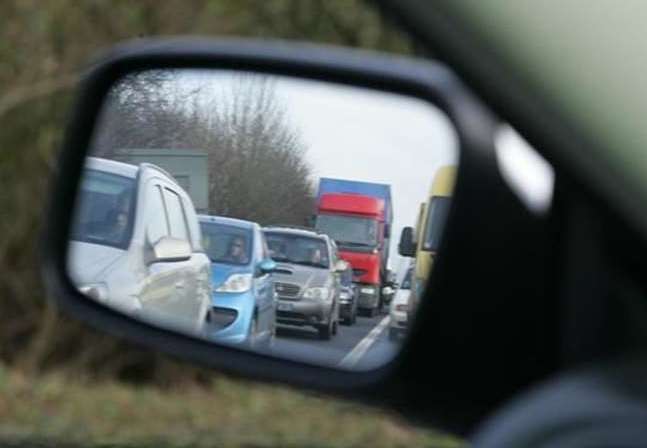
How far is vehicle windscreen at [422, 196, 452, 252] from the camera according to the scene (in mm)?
1607

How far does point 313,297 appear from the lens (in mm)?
1982

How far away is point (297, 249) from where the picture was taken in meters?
1.93

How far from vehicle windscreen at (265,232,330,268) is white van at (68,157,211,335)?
0.16 meters

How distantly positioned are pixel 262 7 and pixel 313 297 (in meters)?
5.42

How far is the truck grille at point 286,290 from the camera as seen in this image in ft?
6.46

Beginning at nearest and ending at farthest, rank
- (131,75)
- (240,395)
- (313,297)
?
1. (313,297)
2. (131,75)
3. (240,395)

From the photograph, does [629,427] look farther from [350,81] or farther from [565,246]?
[350,81]

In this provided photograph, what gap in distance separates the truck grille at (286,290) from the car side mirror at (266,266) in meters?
0.02

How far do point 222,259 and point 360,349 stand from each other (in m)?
0.27

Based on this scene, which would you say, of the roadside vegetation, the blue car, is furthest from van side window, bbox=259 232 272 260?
the roadside vegetation

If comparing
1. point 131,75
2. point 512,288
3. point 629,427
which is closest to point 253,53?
point 131,75

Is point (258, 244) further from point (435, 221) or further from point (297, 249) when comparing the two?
point (435, 221)

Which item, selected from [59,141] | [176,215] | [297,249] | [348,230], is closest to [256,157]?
[176,215]

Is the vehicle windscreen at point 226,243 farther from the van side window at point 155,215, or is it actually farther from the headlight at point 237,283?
the van side window at point 155,215
